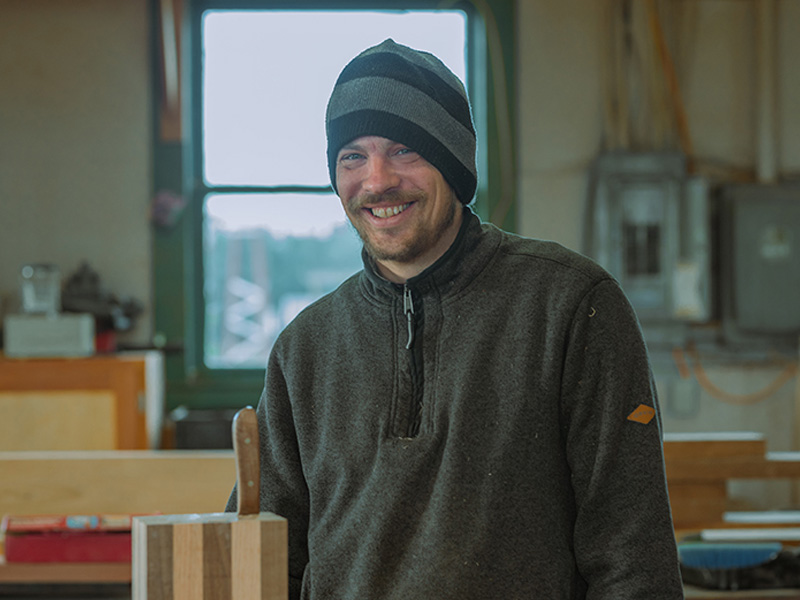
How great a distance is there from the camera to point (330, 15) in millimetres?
3637

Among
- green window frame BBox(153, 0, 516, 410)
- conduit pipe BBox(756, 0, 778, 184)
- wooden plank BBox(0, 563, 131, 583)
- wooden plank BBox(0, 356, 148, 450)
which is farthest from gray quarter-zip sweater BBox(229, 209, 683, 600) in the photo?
conduit pipe BBox(756, 0, 778, 184)

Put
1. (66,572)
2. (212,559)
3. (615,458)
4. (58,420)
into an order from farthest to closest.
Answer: (58,420)
(66,572)
(615,458)
(212,559)

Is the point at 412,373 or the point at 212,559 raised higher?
the point at 412,373

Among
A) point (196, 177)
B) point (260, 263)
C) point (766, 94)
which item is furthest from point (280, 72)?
point (766, 94)

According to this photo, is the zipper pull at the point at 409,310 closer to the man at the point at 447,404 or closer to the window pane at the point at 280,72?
the man at the point at 447,404

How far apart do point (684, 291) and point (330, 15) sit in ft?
6.09

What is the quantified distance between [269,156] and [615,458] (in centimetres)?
290

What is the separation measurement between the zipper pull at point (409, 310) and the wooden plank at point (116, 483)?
3.65 ft

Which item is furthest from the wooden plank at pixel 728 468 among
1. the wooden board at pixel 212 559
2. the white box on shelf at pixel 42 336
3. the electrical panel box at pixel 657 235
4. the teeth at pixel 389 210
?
the white box on shelf at pixel 42 336

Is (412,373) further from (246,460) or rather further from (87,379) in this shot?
(87,379)

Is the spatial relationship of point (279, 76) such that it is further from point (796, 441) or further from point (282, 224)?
point (796, 441)

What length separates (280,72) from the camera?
144 inches

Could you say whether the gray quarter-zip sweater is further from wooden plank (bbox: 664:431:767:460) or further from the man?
wooden plank (bbox: 664:431:767:460)

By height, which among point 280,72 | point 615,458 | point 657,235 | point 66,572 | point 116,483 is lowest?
point 66,572
